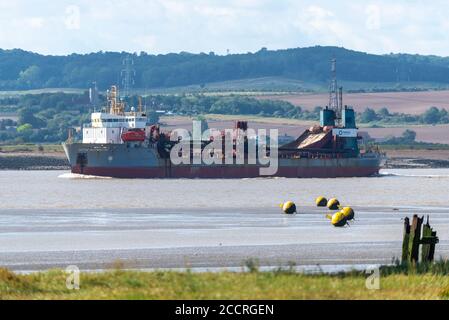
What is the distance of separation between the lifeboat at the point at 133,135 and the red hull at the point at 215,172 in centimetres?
236

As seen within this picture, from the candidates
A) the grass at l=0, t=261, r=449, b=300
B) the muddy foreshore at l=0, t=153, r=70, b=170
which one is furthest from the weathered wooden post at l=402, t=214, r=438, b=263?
the muddy foreshore at l=0, t=153, r=70, b=170

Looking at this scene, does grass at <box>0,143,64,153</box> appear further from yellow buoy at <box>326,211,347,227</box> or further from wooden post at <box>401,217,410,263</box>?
wooden post at <box>401,217,410,263</box>

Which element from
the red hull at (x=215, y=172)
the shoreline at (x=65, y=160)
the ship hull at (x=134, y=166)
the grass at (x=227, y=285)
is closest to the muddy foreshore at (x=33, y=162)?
the shoreline at (x=65, y=160)

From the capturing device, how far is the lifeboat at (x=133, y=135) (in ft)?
337

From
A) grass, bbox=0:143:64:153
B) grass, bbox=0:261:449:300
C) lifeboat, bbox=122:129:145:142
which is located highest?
grass, bbox=0:261:449:300

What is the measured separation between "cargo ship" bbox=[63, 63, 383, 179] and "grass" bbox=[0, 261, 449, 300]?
3197 inches

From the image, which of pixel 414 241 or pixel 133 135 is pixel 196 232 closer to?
pixel 414 241

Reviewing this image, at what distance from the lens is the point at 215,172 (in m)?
105

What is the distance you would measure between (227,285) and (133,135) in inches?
3324

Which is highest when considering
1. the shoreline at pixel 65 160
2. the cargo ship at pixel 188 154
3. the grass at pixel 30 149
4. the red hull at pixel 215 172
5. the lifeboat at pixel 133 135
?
the lifeboat at pixel 133 135

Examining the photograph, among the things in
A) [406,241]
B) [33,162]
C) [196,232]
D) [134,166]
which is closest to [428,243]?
[406,241]

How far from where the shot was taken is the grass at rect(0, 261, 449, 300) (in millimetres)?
18062

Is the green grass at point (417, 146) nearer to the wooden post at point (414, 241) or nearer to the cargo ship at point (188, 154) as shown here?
the cargo ship at point (188, 154)
